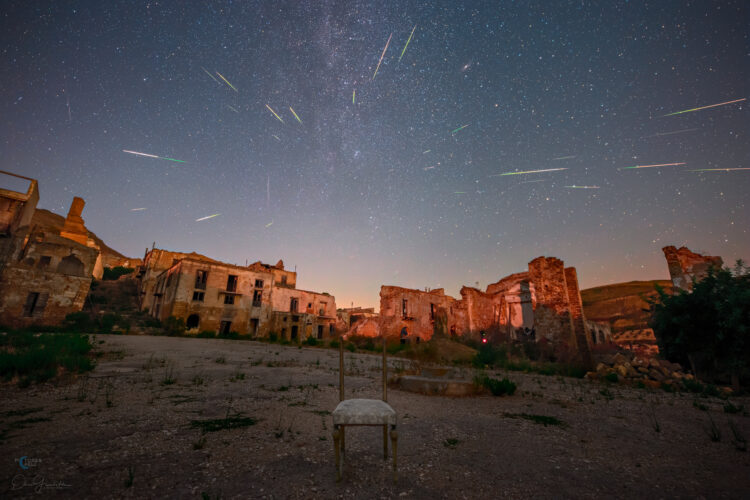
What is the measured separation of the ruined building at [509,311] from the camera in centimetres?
2019

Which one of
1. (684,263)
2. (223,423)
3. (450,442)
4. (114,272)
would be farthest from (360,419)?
(114,272)

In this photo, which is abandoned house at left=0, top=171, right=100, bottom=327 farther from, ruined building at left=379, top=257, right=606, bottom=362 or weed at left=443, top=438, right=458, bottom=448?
weed at left=443, top=438, right=458, bottom=448

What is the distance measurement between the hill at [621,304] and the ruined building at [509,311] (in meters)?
10.4

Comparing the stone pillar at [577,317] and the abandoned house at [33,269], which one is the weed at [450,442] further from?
the abandoned house at [33,269]

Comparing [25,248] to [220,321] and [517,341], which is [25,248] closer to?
[220,321]

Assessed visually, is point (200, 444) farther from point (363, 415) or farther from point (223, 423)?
point (363, 415)

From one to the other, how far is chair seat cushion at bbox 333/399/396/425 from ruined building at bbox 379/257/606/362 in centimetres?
2077

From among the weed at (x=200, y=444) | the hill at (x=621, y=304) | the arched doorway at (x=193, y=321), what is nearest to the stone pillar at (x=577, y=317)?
the hill at (x=621, y=304)

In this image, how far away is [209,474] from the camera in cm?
299

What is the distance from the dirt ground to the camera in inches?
113

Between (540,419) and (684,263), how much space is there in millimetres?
22175

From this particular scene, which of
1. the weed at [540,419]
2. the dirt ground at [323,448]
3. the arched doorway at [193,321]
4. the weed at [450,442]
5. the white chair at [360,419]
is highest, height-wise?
the arched doorway at [193,321]

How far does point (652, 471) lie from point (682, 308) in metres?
11.8

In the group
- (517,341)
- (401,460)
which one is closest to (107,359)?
(401,460)
